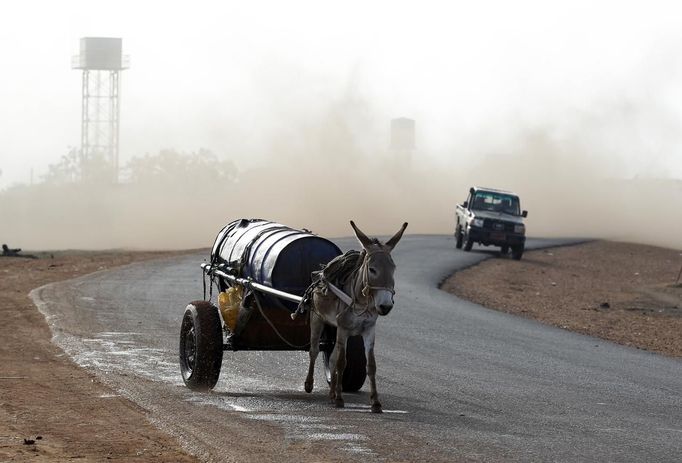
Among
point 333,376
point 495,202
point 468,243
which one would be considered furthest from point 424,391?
point 495,202

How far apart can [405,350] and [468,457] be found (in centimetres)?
891

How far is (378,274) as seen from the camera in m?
12.2

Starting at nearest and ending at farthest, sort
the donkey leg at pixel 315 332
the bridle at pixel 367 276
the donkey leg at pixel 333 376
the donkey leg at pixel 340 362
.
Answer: the bridle at pixel 367 276 → the donkey leg at pixel 340 362 → the donkey leg at pixel 333 376 → the donkey leg at pixel 315 332

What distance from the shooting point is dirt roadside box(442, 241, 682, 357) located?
2672cm

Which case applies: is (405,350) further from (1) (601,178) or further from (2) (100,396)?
(1) (601,178)

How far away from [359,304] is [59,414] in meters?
3.31

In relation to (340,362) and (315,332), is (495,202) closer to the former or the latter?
(315,332)

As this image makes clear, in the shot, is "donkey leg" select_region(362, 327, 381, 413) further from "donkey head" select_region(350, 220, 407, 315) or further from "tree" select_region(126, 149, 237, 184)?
"tree" select_region(126, 149, 237, 184)

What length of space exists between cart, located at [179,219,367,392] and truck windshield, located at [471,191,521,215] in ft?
111

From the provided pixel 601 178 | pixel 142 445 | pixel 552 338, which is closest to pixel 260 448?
pixel 142 445

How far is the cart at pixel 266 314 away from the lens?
14.0 metres

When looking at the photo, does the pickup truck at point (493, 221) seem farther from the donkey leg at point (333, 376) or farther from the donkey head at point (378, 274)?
the donkey head at point (378, 274)

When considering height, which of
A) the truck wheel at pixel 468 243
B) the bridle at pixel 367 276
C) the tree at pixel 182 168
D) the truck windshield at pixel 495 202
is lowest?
the truck wheel at pixel 468 243

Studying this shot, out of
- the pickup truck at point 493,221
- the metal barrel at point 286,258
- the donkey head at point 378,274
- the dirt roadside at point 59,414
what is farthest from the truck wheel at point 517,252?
the donkey head at point 378,274
